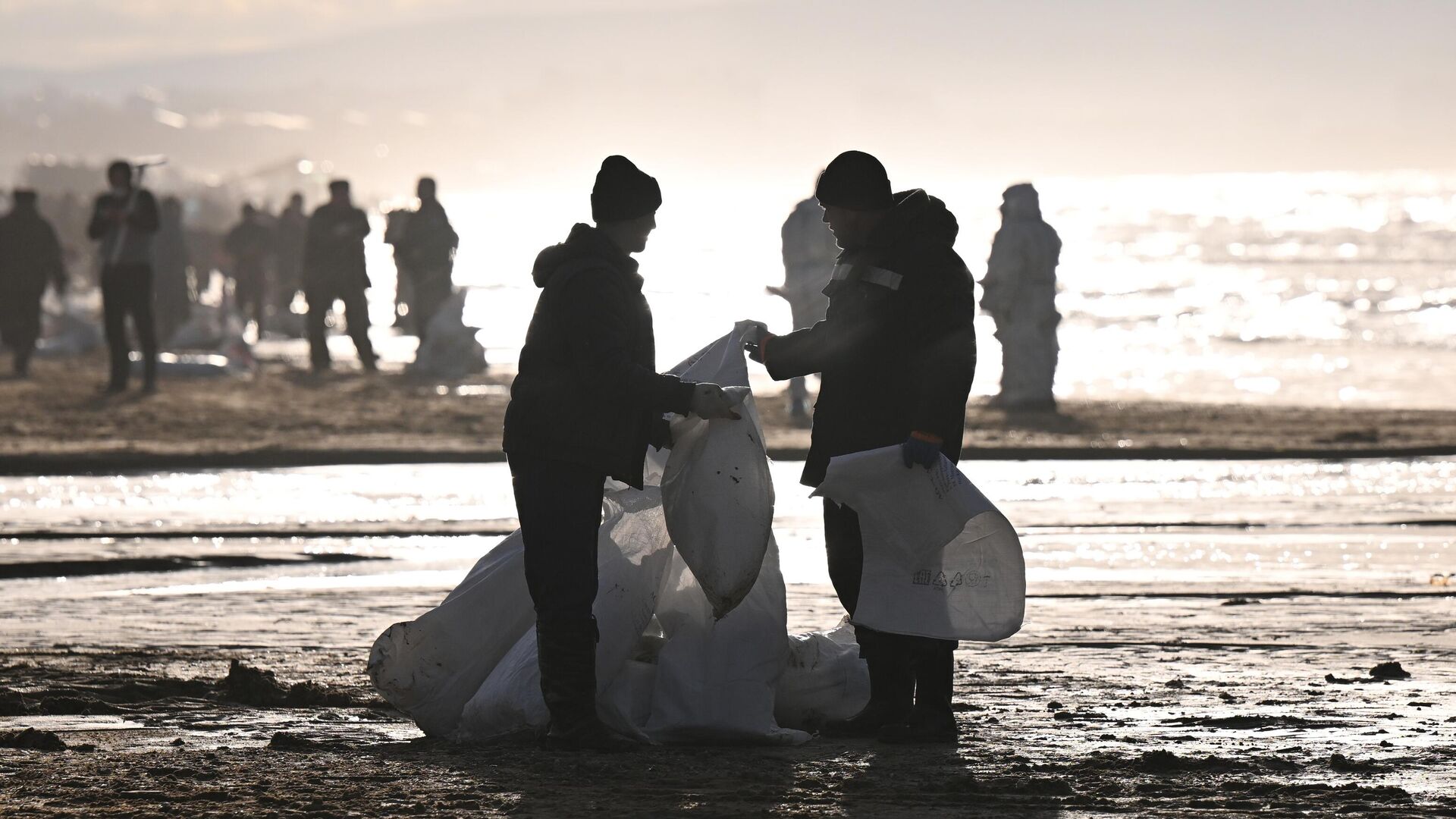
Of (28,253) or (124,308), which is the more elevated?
(28,253)

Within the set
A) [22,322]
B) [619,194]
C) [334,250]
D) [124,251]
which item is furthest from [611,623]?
[22,322]

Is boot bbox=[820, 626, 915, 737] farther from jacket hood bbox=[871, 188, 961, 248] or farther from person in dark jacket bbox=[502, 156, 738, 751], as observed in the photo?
jacket hood bbox=[871, 188, 961, 248]

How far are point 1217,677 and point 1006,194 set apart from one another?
42.8ft

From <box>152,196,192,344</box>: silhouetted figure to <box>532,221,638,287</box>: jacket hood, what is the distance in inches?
851

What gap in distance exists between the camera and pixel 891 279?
233 inches

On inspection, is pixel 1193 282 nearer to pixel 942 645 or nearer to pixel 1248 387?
pixel 1248 387

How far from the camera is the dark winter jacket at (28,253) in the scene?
72.3 feet

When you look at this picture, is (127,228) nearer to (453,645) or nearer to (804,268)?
(804,268)

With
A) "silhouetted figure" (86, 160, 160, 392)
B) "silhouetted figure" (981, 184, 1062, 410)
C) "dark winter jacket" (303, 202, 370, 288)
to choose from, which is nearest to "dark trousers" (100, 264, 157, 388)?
"silhouetted figure" (86, 160, 160, 392)

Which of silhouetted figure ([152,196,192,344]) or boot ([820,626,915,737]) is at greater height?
silhouetted figure ([152,196,192,344])

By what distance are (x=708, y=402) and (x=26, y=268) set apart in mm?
18323

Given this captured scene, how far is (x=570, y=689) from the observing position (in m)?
5.60

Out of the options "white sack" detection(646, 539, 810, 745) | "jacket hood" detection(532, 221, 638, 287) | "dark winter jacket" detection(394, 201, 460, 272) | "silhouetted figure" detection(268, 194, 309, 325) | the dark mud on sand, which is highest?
"silhouetted figure" detection(268, 194, 309, 325)

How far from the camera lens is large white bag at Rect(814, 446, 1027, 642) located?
18.9ft
